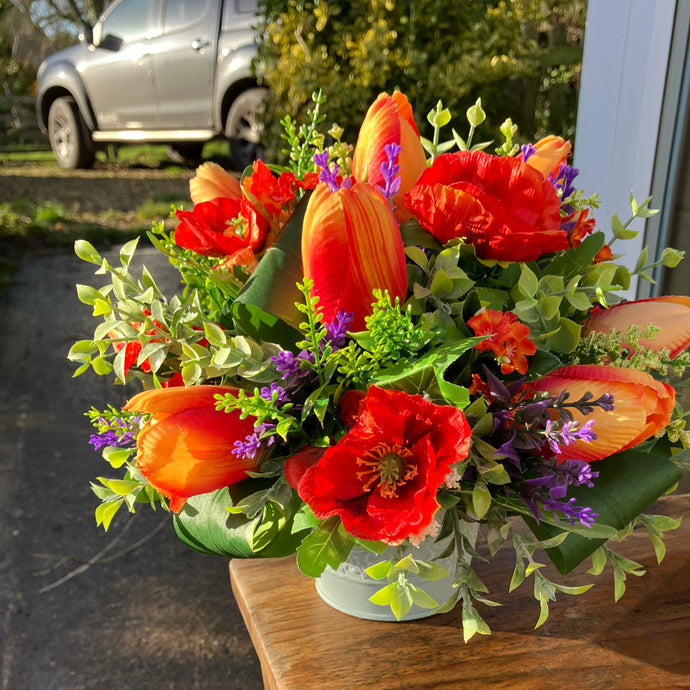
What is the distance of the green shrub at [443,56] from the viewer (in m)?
2.44

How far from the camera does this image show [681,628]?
67 cm

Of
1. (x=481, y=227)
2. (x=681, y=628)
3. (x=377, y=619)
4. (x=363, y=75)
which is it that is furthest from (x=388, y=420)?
(x=363, y=75)

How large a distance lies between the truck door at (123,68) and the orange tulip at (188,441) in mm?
5249

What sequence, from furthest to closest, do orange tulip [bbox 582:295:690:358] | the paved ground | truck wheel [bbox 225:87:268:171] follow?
truck wheel [bbox 225:87:268:171] → the paved ground → orange tulip [bbox 582:295:690:358]

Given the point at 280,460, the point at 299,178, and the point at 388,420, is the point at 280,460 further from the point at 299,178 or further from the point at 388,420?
the point at 299,178

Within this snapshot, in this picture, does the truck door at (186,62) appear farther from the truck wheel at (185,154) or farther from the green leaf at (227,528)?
the green leaf at (227,528)

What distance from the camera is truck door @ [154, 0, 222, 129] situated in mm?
4750

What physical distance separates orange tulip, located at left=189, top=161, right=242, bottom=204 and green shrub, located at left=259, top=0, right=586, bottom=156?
1956mm

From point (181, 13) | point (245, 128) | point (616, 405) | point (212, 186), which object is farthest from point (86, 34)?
point (616, 405)

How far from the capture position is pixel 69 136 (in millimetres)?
6312

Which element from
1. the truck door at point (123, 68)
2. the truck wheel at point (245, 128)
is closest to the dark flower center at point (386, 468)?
the truck wheel at point (245, 128)

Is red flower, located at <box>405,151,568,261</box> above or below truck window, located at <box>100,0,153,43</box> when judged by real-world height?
below

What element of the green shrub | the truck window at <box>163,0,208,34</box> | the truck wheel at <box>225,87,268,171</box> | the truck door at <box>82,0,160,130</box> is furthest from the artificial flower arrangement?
the truck door at <box>82,0,160,130</box>

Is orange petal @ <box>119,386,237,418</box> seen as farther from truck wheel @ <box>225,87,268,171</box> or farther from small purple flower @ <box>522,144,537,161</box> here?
truck wheel @ <box>225,87,268,171</box>
